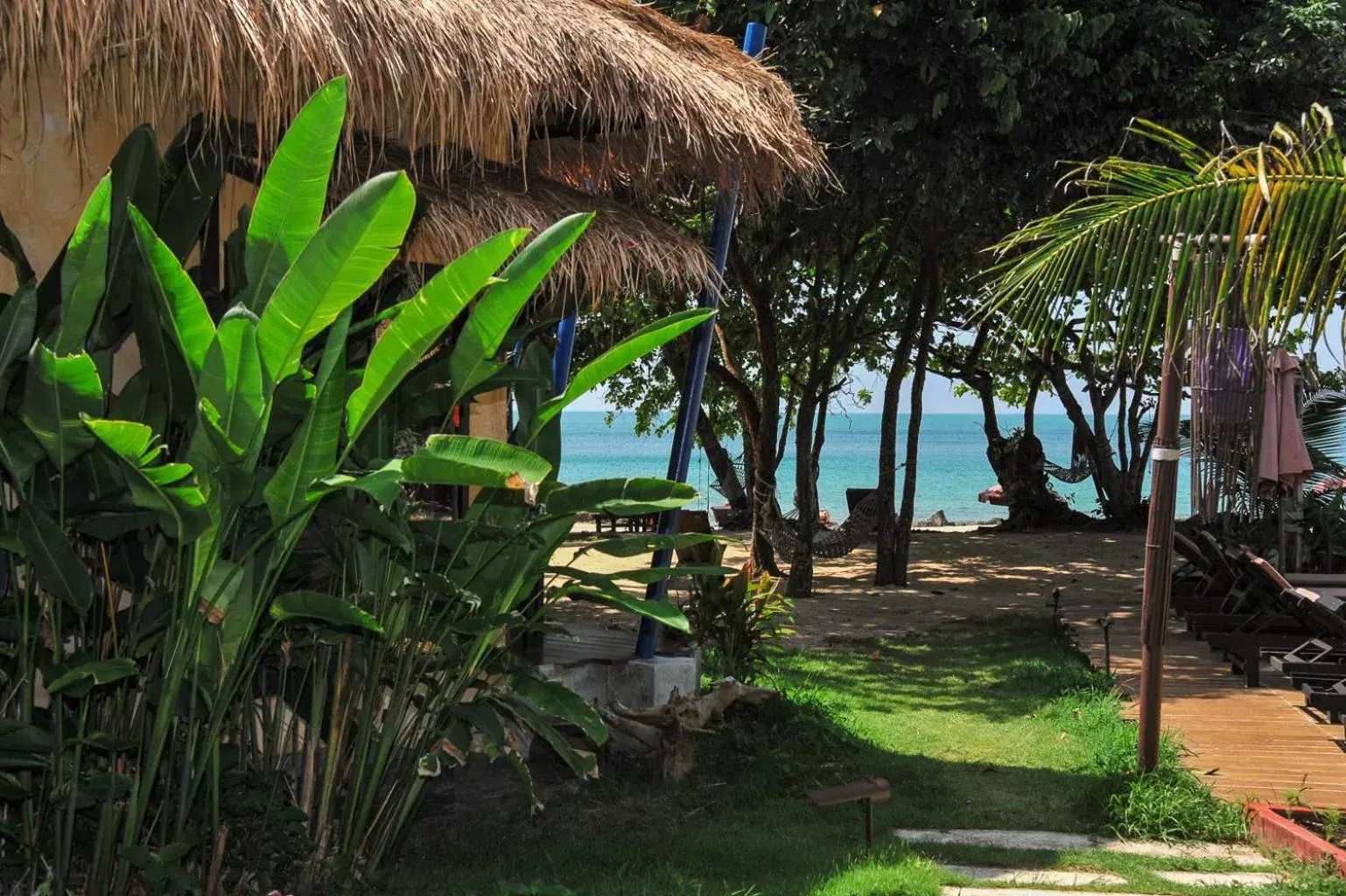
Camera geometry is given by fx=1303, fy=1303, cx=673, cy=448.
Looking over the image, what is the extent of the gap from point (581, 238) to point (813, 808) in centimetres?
238

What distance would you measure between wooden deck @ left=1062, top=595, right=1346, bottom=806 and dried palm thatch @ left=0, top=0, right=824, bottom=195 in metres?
3.10

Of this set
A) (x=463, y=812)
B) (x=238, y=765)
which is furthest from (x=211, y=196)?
(x=463, y=812)

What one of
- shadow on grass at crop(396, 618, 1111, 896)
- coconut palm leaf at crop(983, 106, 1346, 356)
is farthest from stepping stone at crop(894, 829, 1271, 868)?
coconut palm leaf at crop(983, 106, 1346, 356)

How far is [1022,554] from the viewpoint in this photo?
16078mm

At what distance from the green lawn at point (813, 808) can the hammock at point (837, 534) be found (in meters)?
4.43

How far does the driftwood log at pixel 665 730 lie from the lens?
5324 millimetres

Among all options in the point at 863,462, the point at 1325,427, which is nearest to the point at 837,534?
the point at 1325,427

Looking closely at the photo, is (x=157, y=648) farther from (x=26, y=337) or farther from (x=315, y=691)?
(x=26, y=337)

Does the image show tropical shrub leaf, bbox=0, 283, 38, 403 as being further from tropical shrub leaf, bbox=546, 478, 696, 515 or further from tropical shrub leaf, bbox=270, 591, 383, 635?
tropical shrub leaf, bbox=546, 478, 696, 515

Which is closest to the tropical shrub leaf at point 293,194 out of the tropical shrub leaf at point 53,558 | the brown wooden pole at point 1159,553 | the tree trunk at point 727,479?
the tropical shrub leaf at point 53,558

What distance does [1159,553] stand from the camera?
5070mm

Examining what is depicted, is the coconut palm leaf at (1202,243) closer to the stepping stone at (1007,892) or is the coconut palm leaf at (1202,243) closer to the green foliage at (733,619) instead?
the stepping stone at (1007,892)

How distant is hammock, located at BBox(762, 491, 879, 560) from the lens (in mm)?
12523

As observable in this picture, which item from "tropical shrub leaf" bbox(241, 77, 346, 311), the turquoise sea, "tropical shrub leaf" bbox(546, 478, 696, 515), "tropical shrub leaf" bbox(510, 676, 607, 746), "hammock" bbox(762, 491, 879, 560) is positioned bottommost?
the turquoise sea
